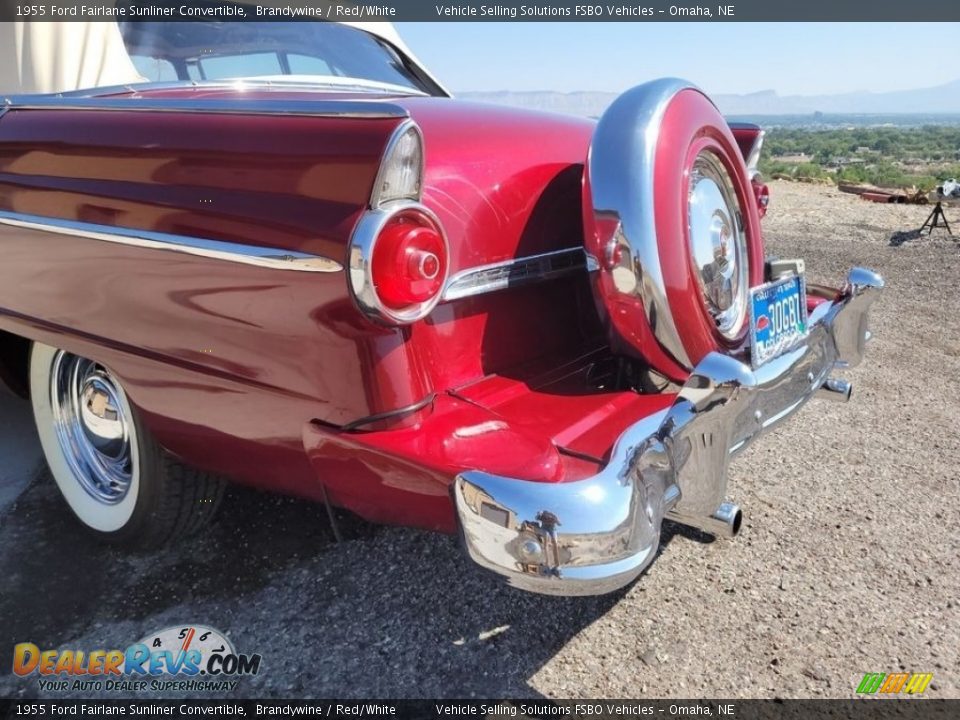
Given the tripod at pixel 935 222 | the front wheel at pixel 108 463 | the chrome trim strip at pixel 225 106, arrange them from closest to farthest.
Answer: the chrome trim strip at pixel 225 106 < the front wheel at pixel 108 463 < the tripod at pixel 935 222

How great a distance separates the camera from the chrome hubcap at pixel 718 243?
7.08 feet

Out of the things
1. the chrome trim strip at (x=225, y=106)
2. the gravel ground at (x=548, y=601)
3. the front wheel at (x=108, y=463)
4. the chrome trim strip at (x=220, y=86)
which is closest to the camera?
the chrome trim strip at (x=225, y=106)

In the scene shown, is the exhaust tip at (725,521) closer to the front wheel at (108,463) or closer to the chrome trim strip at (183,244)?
the chrome trim strip at (183,244)

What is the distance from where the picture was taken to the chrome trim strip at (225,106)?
1612 mm

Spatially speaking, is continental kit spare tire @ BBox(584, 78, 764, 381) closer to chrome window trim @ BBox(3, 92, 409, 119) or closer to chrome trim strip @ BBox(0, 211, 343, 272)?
chrome window trim @ BBox(3, 92, 409, 119)

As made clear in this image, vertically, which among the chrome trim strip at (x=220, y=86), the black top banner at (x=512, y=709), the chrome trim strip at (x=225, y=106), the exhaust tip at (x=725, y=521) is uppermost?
the chrome trim strip at (x=220, y=86)

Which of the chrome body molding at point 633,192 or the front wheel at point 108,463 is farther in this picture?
the front wheel at point 108,463

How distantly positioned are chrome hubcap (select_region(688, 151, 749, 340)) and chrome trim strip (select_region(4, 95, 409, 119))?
92 centimetres

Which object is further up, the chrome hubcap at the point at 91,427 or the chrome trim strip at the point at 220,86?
the chrome trim strip at the point at 220,86

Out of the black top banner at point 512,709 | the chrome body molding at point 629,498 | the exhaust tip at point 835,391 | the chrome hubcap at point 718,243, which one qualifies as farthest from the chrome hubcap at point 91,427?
the exhaust tip at point 835,391

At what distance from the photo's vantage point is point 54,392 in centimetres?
262

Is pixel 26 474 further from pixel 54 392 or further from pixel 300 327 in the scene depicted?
pixel 300 327

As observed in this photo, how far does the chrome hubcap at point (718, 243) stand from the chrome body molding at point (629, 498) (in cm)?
24

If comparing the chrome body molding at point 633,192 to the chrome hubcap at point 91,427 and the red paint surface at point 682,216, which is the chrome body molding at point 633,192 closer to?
the red paint surface at point 682,216
